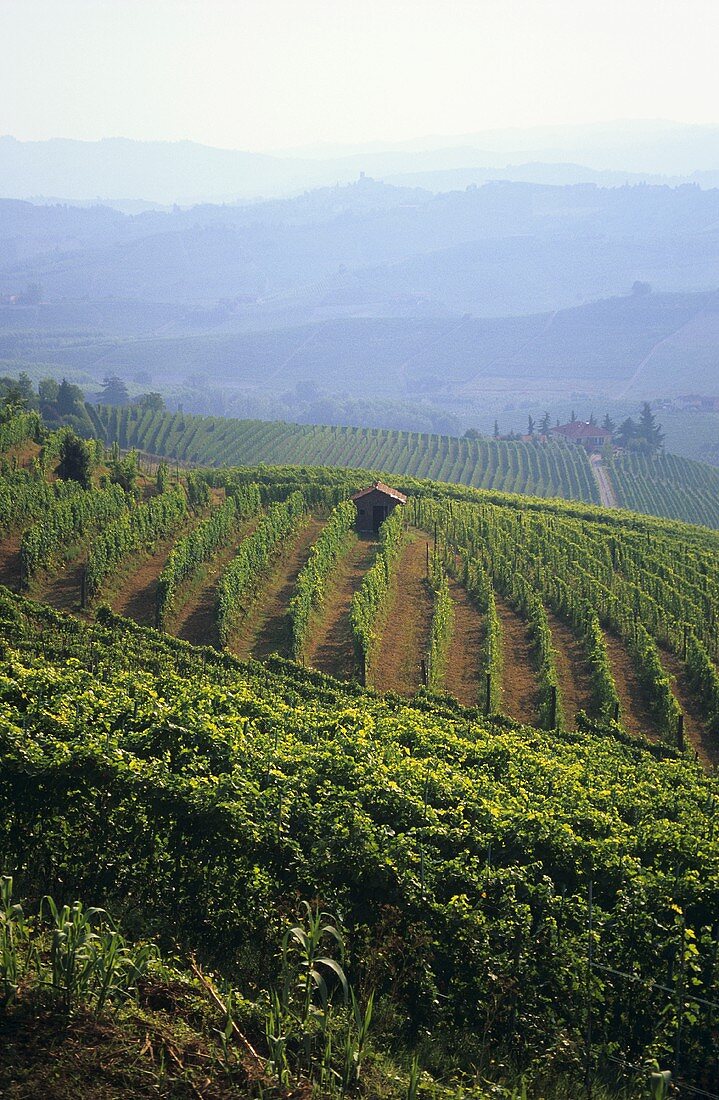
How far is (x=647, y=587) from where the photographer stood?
42.0 meters

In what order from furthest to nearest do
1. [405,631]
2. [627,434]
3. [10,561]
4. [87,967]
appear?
[627,434] < [405,631] < [10,561] < [87,967]

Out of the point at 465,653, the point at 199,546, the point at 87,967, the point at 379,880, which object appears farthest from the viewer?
the point at 199,546

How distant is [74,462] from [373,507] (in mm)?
14105

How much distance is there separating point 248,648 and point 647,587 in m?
18.3

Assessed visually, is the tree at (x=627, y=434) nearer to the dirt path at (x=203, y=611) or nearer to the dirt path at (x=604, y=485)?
the dirt path at (x=604, y=485)

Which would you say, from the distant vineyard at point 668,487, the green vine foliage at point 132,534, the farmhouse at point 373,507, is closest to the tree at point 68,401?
the distant vineyard at point 668,487

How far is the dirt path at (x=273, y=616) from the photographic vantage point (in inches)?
1262

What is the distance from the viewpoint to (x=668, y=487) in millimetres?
117125

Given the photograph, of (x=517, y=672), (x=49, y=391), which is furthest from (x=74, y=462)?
(x=49, y=391)

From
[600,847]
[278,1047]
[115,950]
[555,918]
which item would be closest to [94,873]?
[115,950]

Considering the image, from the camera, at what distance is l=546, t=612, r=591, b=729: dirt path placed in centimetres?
3000

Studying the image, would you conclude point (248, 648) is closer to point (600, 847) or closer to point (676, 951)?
point (600, 847)

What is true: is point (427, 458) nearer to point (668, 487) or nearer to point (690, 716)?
point (668, 487)

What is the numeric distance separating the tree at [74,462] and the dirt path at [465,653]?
17.0 m
